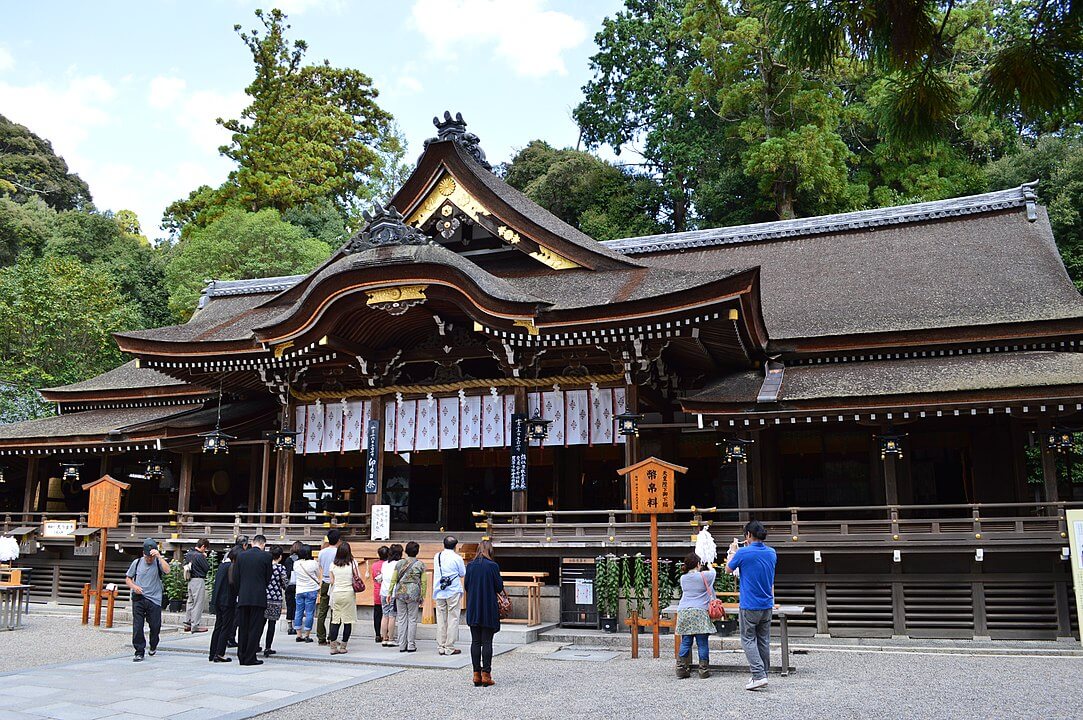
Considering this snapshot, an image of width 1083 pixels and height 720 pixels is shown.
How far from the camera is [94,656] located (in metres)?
11.5

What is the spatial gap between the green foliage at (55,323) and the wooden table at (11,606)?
46.8 feet

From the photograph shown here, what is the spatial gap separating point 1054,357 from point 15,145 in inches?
2552

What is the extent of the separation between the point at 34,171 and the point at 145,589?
191 feet

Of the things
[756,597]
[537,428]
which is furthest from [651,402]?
[756,597]

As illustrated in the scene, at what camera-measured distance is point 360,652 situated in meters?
11.5

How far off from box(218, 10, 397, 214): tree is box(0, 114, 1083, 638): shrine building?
82.0ft

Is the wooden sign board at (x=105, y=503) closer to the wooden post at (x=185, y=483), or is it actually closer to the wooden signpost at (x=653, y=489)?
the wooden post at (x=185, y=483)

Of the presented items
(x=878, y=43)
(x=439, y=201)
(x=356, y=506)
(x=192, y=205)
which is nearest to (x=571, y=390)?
(x=439, y=201)

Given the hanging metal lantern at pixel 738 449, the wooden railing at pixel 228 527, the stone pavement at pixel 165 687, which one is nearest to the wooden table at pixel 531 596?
the stone pavement at pixel 165 687

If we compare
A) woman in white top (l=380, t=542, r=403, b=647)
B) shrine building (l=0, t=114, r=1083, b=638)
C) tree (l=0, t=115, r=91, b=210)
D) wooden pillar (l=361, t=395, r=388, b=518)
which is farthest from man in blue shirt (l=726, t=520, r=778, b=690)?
tree (l=0, t=115, r=91, b=210)

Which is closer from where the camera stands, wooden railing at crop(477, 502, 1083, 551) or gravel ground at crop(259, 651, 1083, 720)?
gravel ground at crop(259, 651, 1083, 720)

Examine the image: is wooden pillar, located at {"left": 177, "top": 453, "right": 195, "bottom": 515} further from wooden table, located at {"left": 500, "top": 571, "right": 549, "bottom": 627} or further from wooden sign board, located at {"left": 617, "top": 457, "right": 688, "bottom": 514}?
wooden sign board, located at {"left": 617, "top": 457, "right": 688, "bottom": 514}

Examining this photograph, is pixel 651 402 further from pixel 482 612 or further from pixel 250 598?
pixel 250 598

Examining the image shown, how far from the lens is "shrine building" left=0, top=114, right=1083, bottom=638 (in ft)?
43.7
